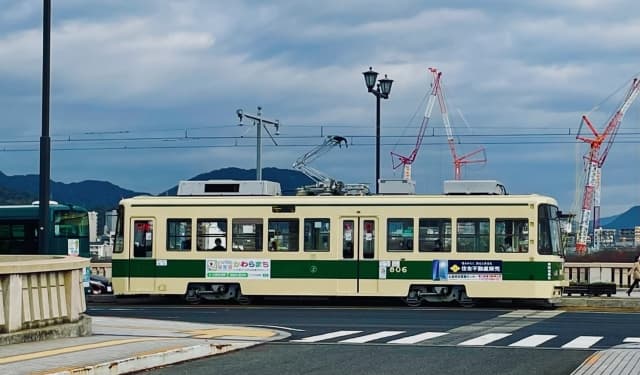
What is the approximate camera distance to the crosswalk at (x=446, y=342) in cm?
1889

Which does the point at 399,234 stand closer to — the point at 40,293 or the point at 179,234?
the point at 179,234

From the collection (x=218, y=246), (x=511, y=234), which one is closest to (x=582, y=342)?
(x=511, y=234)

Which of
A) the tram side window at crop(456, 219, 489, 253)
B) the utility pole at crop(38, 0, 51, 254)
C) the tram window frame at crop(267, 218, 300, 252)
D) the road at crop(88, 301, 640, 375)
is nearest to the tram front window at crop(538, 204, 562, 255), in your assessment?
the tram side window at crop(456, 219, 489, 253)

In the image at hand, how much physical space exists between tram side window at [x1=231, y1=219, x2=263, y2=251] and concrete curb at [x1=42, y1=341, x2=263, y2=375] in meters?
14.0

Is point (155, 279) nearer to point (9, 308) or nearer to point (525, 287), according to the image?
point (525, 287)

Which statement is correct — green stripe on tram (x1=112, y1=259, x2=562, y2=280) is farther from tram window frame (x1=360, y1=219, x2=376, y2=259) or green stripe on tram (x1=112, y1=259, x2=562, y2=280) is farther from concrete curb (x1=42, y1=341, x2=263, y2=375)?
concrete curb (x1=42, y1=341, x2=263, y2=375)

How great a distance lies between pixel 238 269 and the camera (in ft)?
104

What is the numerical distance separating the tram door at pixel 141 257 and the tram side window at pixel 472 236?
879cm

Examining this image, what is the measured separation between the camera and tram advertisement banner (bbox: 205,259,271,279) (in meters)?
31.6

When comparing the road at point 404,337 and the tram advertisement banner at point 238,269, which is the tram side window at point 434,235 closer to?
the road at point 404,337

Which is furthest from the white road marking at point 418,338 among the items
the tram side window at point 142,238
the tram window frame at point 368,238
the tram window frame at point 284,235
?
the tram side window at point 142,238

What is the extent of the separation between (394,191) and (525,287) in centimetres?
471

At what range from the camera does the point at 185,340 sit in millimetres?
18078

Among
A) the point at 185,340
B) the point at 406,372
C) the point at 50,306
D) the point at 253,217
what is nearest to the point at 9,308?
the point at 50,306
